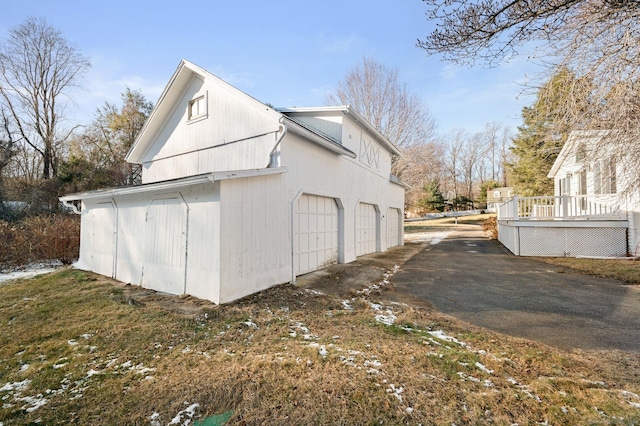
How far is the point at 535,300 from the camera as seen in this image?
6.14m

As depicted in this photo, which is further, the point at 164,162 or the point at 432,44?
the point at 164,162

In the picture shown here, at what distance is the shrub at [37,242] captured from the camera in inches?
Result: 401

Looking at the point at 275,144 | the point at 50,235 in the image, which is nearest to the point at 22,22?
the point at 50,235

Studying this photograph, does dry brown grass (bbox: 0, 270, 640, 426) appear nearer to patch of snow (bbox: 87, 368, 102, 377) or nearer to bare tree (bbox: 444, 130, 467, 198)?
patch of snow (bbox: 87, 368, 102, 377)

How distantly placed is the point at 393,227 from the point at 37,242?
15873mm

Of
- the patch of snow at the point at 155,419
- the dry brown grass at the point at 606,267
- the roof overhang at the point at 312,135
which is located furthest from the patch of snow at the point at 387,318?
the dry brown grass at the point at 606,267

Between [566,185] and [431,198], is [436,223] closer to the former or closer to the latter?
[431,198]

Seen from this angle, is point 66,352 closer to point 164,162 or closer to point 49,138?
point 164,162

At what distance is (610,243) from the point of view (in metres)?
10.6

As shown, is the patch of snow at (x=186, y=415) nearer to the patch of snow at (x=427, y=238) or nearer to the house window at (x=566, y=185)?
the patch of snow at (x=427, y=238)

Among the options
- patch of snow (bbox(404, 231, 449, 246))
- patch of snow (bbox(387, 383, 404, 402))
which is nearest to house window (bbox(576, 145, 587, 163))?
patch of snow (bbox(387, 383, 404, 402))

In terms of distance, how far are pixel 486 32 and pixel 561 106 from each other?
2.33 m

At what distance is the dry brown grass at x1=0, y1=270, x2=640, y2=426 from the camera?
2535 mm

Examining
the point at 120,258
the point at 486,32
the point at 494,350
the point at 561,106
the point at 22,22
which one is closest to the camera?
the point at 494,350
